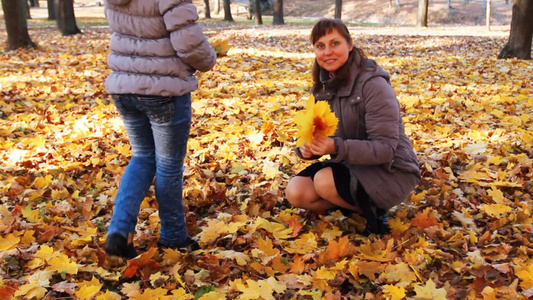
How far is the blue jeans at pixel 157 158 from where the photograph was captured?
7.99 ft

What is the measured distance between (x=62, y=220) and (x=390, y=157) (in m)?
2.10

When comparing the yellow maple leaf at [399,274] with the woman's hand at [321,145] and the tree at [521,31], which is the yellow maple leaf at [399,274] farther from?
the tree at [521,31]

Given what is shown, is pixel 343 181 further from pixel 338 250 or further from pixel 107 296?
pixel 107 296

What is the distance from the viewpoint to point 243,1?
44562mm

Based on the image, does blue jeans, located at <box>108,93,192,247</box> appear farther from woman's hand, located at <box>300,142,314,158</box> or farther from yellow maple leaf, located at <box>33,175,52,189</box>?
yellow maple leaf, located at <box>33,175,52,189</box>

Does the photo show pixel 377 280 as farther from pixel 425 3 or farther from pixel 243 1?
pixel 243 1

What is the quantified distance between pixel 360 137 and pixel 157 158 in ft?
3.92

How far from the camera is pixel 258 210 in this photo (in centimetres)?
330

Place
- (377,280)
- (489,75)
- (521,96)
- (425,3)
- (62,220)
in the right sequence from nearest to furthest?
(377,280) → (62,220) → (521,96) → (489,75) → (425,3)

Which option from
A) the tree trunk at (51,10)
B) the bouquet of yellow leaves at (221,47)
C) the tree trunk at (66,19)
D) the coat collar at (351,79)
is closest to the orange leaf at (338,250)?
the coat collar at (351,79)

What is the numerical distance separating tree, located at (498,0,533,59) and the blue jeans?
900 cm

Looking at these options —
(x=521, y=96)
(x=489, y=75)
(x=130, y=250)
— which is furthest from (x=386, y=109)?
(x=489, y=75)

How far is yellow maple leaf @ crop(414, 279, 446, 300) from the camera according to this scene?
2.23 metres

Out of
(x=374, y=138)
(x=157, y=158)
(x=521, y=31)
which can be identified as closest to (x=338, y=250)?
(x=374, y=138)
